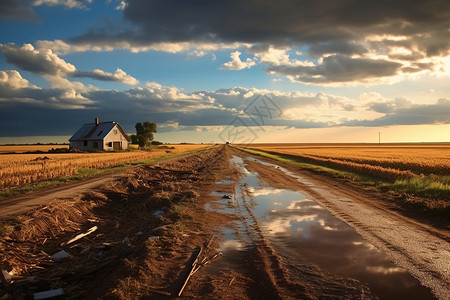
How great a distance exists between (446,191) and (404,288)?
1298cm

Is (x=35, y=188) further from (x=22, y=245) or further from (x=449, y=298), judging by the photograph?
(x=449, y=298)

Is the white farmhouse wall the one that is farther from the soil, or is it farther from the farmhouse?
the soil

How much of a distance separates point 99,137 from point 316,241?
214ft

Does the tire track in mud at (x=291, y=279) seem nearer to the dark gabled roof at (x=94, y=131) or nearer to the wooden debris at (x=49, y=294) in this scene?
the wooden debris at (x=49, y=294)

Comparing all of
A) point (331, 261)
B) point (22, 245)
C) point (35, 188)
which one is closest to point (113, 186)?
point (35, 188)

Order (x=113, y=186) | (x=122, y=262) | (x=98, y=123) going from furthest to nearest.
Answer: (x=98, y=123) < (x=113, y=186) < (x=122, y=262)

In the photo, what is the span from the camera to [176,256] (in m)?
7.64

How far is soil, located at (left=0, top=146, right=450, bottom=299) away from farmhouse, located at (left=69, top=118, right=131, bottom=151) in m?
57.6

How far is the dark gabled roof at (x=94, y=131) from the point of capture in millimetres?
68213

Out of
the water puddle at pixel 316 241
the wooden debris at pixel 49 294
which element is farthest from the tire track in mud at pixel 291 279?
the wooden debris at pixel 49 294

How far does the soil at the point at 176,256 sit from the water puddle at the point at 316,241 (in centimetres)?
26

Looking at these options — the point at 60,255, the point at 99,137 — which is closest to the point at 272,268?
the point at 60,255

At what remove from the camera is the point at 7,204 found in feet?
43.3

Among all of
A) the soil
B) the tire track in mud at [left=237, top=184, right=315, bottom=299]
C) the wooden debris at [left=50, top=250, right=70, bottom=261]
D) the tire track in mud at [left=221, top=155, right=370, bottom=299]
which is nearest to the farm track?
the soil
